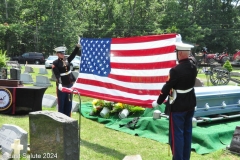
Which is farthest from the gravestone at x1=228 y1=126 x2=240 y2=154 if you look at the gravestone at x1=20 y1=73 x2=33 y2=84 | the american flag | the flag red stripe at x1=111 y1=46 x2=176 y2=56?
the gravestone at x1=20 y1=73 x2=33 y2=84

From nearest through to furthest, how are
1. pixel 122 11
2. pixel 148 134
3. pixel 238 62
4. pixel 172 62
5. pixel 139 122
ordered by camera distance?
pixel 172 62 < pixel 148 134 < pixel 139 122 < pixel 238 62 < pixel 122 11

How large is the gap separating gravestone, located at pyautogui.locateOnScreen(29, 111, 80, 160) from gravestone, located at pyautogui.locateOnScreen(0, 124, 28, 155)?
609 mm

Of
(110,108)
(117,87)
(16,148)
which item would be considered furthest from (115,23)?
(16,148)

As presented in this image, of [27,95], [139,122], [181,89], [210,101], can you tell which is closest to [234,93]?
[210,101]

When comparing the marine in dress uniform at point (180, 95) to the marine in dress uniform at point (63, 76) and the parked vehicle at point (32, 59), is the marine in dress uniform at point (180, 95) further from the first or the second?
the parked vehicle at point (32, 59)

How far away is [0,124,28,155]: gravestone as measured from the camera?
438 cm

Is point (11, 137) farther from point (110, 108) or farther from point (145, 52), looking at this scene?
point (110, 108)

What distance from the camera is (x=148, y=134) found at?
6.01m

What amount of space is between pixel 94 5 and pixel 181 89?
38.4m

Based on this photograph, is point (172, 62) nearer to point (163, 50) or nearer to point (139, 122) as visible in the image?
point (163, 50)

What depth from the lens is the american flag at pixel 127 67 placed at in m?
4.89

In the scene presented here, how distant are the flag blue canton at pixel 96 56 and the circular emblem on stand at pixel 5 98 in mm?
2171

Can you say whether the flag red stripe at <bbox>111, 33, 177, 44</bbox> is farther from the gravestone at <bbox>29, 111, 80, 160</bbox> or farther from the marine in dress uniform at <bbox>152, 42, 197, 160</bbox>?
the gravestone at <bbox>29, 111, 80, 160</bbox>

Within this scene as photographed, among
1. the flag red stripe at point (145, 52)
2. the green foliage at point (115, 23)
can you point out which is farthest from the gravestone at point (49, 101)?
the green foliage at point (115, 23)
